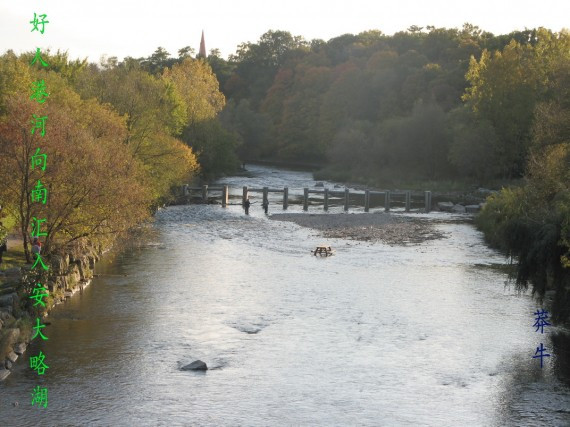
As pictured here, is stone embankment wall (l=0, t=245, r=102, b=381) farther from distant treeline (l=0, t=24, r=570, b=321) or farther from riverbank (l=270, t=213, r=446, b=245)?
riverbank (l=270, t=213, r=446, b=245)

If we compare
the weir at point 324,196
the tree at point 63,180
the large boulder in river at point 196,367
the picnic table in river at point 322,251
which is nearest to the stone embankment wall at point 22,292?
the tree at point 63,180

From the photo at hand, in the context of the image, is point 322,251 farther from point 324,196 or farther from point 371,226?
point 324,196

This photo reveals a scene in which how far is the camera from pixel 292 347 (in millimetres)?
27969

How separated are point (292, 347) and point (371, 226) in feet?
113

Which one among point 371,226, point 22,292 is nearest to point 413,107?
point 371,226

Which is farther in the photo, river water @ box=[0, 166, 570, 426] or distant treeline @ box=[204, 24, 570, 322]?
distant treeline @ box=[204, 24, 570, 322]

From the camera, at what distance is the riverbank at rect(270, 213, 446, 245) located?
5603 centimetres

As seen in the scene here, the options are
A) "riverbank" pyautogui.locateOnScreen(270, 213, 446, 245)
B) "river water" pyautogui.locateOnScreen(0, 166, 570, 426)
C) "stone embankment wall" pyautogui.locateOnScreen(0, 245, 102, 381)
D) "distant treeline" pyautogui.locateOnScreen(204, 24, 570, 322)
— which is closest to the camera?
"river water" pyautogui.locateOnScreen(0, 166, 570, 426)

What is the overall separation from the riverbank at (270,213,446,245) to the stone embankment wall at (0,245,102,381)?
2210 centimetres

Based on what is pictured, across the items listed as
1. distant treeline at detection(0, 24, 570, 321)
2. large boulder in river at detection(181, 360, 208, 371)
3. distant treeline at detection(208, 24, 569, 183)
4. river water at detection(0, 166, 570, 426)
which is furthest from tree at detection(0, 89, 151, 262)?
distant treeline at detection(208, 24, 569, 183)

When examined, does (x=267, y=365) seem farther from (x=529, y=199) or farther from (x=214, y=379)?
(x=529, y=199)

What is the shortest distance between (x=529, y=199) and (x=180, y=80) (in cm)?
6087

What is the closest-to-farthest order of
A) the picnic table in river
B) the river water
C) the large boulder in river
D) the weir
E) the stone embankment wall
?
the river water → the large boulder in river → the stone embankment wall → the picnic table in river → the weir

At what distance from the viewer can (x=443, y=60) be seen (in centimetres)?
12262
